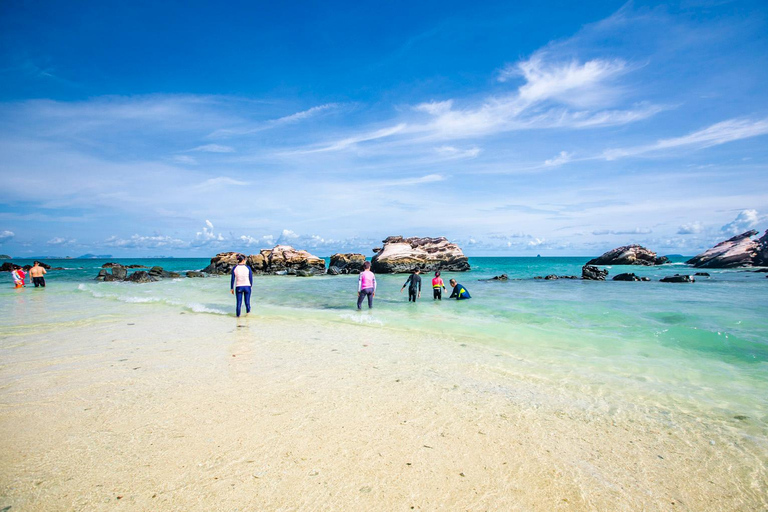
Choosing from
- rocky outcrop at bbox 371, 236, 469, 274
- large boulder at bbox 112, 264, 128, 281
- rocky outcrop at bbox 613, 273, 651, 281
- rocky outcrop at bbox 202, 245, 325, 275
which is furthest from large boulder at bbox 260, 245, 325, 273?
rocky outcrop at bbox 613, 273, 651, 281

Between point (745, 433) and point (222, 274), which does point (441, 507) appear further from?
point (222, 274)

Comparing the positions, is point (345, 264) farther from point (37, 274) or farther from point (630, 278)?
point (630, 278)

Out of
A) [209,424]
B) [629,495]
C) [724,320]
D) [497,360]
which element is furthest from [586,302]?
[209,424]

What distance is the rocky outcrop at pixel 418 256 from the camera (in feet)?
161

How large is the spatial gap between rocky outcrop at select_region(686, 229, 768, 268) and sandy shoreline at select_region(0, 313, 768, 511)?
2629 inches

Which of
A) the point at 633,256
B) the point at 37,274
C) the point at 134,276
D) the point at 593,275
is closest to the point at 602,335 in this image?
the point at 593,275

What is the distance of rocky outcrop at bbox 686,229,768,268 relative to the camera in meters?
50.8

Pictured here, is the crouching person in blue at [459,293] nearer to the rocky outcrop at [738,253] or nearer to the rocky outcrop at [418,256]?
the rocky outcrop at [418,256]

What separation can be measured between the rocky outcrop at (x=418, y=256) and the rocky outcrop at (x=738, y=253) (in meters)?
38.4

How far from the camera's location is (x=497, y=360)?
7.29 m

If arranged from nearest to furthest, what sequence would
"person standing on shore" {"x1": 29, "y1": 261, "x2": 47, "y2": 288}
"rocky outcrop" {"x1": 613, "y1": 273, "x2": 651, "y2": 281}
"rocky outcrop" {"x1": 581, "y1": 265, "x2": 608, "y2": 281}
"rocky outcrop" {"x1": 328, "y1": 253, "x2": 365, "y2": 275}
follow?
"person standing on shore" {"x1": 29, "y1": 261, "x2": 47, "y2": 288}
"rocky outcrop" {"x1": 613, "y1": 273, "x2": 651, "y2": 281}
"rocky outcrop" {"x1": 581, "y1": 265, "x2": 608, "y2": 281}
"rocky outcrop" {"x1": 328, "y1": 253, "x2": 365, "y2": 275}

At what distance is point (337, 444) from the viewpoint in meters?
3.61

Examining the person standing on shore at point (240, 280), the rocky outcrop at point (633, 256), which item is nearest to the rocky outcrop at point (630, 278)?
the person standing on shore at point (240, 280)

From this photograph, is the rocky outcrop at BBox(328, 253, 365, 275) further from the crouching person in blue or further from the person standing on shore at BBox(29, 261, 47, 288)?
the crouching person in blue
